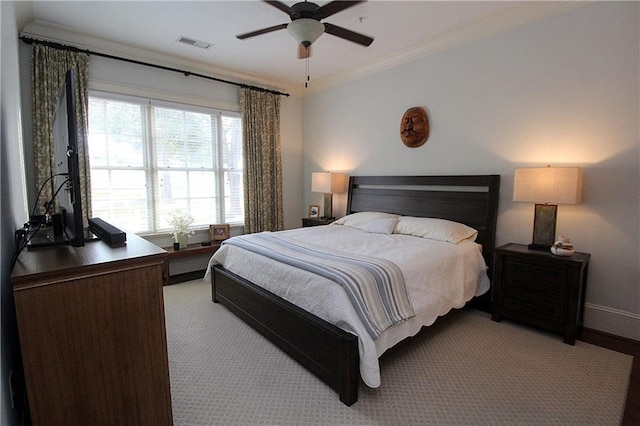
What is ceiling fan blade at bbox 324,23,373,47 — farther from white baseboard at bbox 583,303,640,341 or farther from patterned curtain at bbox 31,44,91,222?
white baseboard at bbox 583,303,640,341

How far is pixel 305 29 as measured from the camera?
7.59 feet

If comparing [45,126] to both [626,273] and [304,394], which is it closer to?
[304,394]

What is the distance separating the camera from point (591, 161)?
272 cm

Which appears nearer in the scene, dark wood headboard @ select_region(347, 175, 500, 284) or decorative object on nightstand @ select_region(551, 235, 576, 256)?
decorative object on nightstand @ select_region(551, 235, 576, 256)

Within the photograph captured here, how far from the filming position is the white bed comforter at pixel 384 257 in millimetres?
1952

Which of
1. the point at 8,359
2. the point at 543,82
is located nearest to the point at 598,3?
the point at 543,82

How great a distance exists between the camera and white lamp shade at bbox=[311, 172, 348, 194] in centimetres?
467

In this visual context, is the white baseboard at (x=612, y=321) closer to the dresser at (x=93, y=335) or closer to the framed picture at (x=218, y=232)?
the dresser at (x=93, y=335)

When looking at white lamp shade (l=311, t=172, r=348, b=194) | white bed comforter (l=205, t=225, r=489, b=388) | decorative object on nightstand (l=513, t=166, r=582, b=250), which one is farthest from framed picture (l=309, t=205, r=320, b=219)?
decorative object on nightstand (l=513, t=166, r=582, b=250)

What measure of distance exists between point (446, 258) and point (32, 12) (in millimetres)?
4497

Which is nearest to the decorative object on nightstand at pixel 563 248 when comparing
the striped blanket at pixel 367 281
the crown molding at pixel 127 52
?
the striped blanket at pixel 367 281

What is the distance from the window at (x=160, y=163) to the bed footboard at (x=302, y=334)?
1.74 metres

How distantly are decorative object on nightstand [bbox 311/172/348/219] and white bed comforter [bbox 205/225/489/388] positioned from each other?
1.29 m

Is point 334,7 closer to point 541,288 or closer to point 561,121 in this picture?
point 561,121
